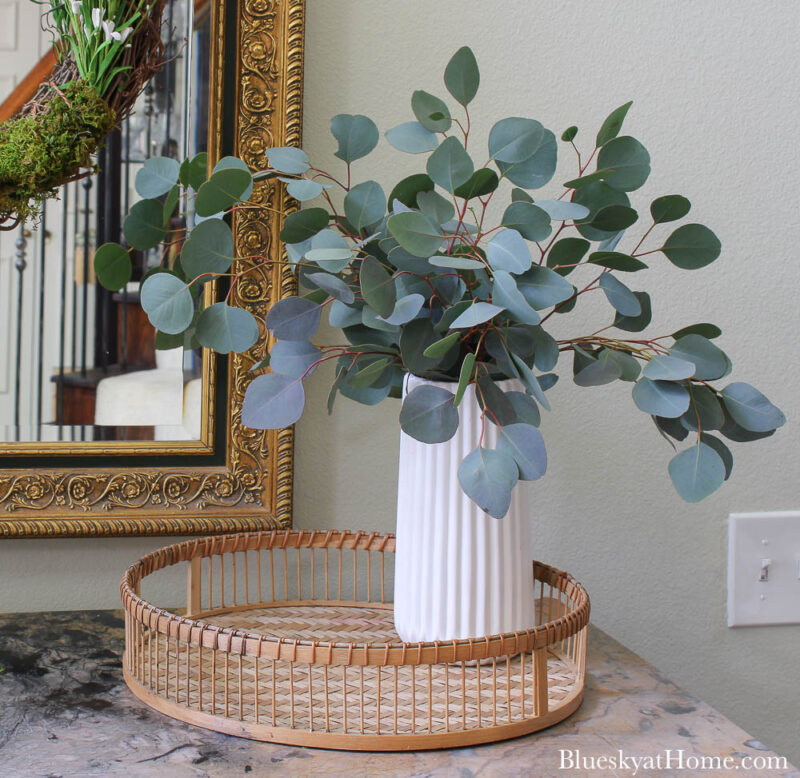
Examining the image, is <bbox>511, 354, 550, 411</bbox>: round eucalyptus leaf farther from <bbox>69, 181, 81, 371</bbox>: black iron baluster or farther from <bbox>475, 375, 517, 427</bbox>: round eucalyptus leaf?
<bbox>69, 181, 81, 371</bbox>: black iron baluster

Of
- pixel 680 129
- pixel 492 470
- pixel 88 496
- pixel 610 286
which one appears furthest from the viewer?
pixel 680 129

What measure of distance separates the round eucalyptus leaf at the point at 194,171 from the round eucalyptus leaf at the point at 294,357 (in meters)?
0.16

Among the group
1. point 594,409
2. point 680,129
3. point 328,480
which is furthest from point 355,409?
point 680,129

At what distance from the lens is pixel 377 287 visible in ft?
1.85

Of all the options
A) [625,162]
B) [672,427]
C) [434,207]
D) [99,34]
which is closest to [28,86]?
[99,34]

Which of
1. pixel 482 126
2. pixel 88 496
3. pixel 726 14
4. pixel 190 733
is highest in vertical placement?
pixel 726 14

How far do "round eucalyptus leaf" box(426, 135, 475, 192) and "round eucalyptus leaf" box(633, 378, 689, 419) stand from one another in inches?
7.4

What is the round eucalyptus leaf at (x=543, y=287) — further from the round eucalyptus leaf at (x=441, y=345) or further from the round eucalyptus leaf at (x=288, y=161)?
the round eucalyptus leaf at (x=288, y=161)

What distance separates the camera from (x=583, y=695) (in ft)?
2.21

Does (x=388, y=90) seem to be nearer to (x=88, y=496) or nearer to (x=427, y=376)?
(x=427, y=376)

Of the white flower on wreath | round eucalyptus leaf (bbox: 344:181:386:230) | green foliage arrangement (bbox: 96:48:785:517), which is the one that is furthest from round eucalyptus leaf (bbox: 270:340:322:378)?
the white flower on wreath

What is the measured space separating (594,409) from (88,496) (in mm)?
557

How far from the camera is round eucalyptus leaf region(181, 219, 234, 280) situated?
603 mm

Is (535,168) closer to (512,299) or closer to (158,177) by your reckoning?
(512,299)
